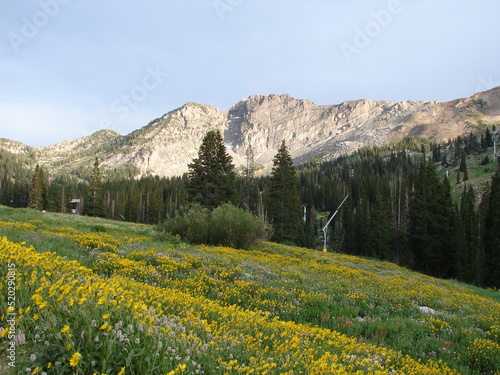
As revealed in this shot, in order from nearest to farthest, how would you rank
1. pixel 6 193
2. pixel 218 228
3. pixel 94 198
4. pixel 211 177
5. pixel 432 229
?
pixel 218 228
pixel 211 177
pixel 432 229
pixel 94 198
pixel 6 193

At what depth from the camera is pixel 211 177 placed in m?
42.3

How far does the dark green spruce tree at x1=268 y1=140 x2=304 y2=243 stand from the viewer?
168 feet

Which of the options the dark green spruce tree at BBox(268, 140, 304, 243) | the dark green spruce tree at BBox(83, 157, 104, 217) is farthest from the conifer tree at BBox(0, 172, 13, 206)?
the dark green spruce tree at BBox(268, 140, 304, 243)

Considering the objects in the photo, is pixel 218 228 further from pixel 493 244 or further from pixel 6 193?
pixel 6 193

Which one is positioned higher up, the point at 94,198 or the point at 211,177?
the point at 211,177

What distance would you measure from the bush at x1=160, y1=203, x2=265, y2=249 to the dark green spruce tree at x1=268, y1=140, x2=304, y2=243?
2594cm

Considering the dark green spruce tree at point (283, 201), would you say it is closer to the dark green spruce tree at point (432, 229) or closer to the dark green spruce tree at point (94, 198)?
the dark green spruce tree at point (432, 229)

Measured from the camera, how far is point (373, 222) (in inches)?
2805

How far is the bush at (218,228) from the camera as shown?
955 inches

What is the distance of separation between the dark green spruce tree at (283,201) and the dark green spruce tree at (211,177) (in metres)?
11.0

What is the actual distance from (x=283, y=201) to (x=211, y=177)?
1498 cm

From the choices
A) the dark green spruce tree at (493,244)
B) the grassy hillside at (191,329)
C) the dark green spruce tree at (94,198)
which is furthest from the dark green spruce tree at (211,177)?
the dark green spruce tree at (94,198)

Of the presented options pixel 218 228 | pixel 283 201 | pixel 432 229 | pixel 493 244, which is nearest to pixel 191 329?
pixel 218 228

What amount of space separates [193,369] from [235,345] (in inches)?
38.9
